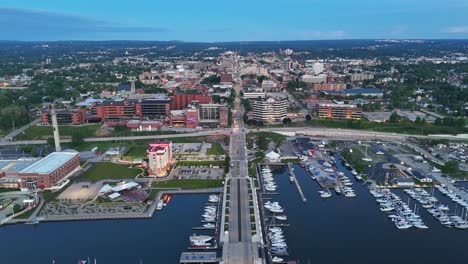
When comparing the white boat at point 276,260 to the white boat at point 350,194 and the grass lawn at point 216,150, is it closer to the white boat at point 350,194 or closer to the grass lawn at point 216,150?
the white boat at point 350,194

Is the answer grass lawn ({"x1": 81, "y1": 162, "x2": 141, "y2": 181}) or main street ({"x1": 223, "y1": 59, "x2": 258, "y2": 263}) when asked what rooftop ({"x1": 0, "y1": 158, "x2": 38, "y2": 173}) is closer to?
grass lawn ({"x1": 81, "y1": 162, "x2": 141, "y2": 181})

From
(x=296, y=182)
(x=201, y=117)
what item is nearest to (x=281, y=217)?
(x=296, y=182)

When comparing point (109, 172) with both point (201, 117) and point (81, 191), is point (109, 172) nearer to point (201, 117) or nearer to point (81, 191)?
point (81, 191)

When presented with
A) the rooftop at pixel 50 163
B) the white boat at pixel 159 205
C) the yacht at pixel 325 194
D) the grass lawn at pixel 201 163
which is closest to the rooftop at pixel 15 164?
the rooftop at pixel 50 163

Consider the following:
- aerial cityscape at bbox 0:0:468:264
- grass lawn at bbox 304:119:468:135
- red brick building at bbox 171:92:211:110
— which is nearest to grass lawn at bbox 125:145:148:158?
aerial cityscape at bbox 0:0:468:264

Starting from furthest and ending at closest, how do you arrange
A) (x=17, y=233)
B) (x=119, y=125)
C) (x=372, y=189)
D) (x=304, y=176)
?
1. (x=119, y=125)
2. (x=304, y=176)
3. (x=372, y=189)
4. (x=17, y=233)

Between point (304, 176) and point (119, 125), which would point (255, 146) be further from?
point (119, 125)

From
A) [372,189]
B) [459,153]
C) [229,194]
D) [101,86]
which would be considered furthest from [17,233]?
[101,86]
